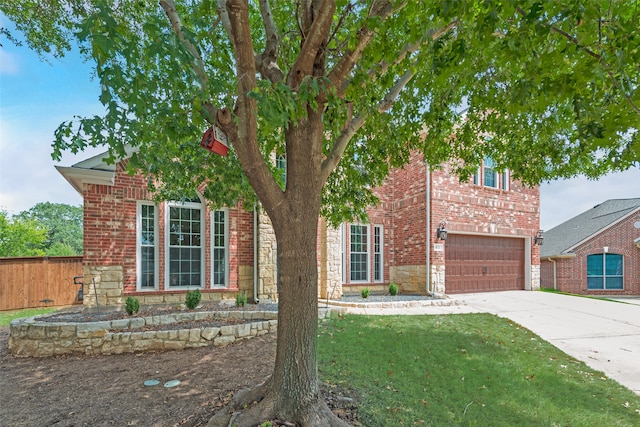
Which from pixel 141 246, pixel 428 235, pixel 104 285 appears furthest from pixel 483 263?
pixel 104 285

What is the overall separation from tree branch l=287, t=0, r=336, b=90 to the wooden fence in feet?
39.7

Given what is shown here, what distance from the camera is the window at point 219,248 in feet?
30.9

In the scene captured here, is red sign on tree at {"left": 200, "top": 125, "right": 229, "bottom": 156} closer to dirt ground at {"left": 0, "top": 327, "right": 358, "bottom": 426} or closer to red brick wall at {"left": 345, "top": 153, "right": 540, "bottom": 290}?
dirt ground at {"left": 0, "top": 327, "right": 358, "bottom": 426}

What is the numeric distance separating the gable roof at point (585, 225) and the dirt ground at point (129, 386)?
Answer: 19.1 metres

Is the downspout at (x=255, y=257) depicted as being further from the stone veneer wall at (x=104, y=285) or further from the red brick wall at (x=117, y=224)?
the stone veneer wall at (x=104, y=285)

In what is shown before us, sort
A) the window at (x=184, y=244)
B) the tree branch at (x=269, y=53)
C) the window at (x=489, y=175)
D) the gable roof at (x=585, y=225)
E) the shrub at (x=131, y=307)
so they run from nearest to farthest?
1. the tree branch at (x=269, y=53)
2. the shrub at (x=131, y=307)
3. the window at (x=184, y=244)
4. the window at (x=489, y=175)
5. the gable roof at (x=585, y=225)

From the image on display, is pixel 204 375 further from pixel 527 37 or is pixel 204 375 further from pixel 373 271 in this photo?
pixel 373 271

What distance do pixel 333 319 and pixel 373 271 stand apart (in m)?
5.23

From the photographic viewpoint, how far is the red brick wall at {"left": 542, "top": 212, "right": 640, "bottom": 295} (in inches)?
656

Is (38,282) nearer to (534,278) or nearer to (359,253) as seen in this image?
(359,253)

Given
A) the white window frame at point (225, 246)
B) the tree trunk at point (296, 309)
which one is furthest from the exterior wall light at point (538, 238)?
the tree trunk at point (296, 309)

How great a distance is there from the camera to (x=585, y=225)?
19.5 metres

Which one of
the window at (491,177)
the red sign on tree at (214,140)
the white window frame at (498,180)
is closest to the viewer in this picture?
the red sign on tree at (214,140)

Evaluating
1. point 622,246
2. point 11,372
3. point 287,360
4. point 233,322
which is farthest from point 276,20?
point 622,246
